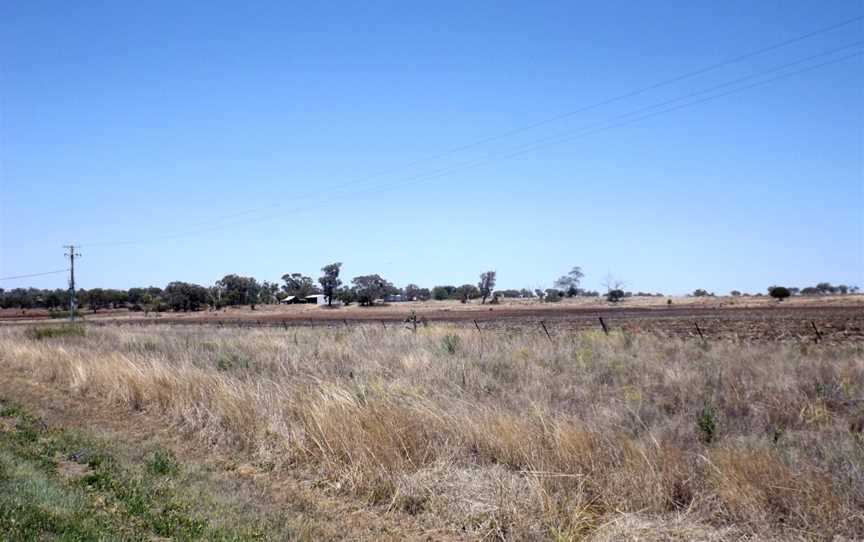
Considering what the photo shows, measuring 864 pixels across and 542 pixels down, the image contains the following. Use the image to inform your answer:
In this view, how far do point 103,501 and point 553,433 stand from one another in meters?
5.69

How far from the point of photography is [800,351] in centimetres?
2295

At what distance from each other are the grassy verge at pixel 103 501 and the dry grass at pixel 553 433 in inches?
72.5

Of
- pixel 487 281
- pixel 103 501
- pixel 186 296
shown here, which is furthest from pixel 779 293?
pixel 103 501

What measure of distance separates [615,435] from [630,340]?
19776 millimetres

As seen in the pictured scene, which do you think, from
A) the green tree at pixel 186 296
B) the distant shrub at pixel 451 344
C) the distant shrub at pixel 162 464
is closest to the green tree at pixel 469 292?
the green tree at pixel 186 296

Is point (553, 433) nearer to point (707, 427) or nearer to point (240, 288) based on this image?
point (707, 427)

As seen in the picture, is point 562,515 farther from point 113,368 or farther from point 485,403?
point 113,368

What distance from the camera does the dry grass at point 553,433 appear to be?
24.4ft

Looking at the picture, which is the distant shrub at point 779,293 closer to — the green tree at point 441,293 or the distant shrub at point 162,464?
the green tree at point 441,293

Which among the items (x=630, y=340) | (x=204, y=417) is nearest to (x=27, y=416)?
(x=204, y=417)

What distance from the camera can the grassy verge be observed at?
684cm

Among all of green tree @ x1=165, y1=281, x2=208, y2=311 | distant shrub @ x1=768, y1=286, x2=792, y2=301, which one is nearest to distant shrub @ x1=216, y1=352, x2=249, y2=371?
distant shrub @ x1=768, y1=286, x2=792, y2=301

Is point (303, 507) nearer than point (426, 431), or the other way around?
point (303, 507)

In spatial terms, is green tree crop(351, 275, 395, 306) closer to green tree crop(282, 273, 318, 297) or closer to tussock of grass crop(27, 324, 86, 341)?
green tree crop(282, 273, 318, 297)
